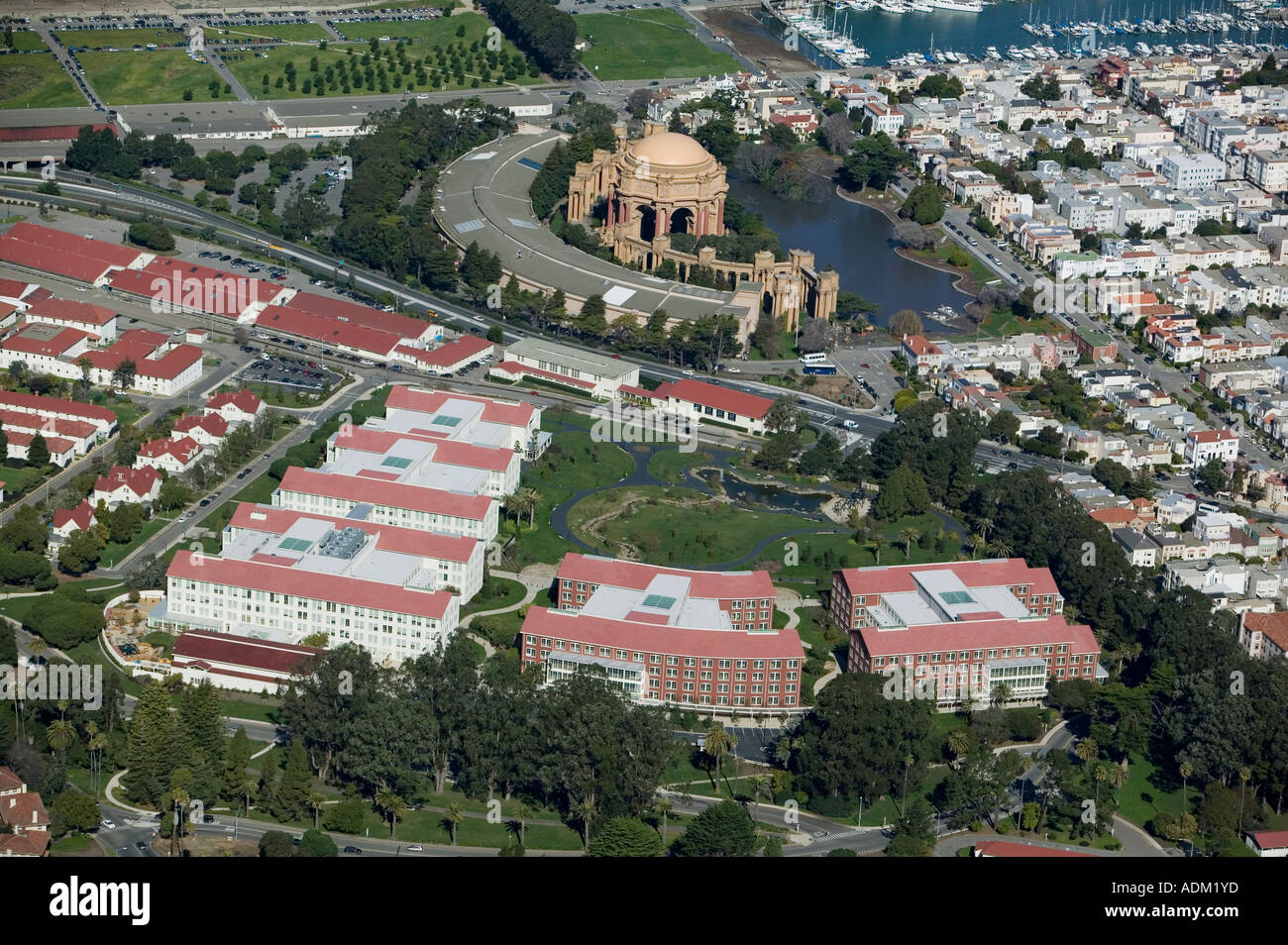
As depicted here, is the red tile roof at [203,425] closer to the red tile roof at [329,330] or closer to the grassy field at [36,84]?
the red tile roof at [329,330]

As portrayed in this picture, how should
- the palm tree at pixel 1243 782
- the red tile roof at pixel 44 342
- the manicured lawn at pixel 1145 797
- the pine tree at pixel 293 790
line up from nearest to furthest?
the pine tree at pixel 293 790
the palm tree at pixel 1243 782
the manicured lawn at pixel 1145 797
the red tile roof at pixel 44 342

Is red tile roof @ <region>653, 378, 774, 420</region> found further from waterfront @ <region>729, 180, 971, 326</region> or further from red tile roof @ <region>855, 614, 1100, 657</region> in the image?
red tile roof @ <region>855, 614, 1100, 657</region>

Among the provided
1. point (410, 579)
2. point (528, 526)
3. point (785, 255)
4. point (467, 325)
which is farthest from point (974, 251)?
point (410, 579)

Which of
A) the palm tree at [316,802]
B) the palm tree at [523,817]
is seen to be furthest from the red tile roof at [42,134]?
the palm tree at [523,817]

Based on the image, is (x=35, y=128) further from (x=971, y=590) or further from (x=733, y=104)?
(x=971, y=590)

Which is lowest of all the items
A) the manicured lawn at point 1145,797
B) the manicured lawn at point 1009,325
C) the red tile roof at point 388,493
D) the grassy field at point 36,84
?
the manicured lawn at point 1145,797

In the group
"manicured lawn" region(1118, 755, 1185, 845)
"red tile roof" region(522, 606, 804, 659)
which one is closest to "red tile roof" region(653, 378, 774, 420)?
"red tile roof" region(522, 606, 804, 659)
